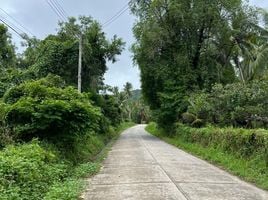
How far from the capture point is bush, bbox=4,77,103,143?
15305 millimetres

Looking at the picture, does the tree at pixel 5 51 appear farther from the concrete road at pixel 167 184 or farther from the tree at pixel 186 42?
the concrete road at pixel 167 184

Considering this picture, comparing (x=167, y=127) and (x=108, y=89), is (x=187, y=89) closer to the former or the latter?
(x=167, y=127)

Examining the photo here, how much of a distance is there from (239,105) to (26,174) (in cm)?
1722

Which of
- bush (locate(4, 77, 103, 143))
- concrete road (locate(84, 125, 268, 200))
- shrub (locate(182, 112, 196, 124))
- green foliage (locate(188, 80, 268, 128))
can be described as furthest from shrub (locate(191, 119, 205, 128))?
bush (locate(4, 77, 103, 143))

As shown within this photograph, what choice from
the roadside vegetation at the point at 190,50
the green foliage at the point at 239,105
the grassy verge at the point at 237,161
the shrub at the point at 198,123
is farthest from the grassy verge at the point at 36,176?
the roadside vegetation at the point at 190,50

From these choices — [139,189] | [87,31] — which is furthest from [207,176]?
[87,31]

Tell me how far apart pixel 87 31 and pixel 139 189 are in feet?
82.5

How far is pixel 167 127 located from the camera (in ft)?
128

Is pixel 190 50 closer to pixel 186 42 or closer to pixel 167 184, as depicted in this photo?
pixel 186 42

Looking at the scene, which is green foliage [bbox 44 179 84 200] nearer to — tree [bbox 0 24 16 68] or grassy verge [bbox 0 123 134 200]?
grassy verge [bbox 0 123 134 200]

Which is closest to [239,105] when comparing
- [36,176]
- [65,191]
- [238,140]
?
[238,140]

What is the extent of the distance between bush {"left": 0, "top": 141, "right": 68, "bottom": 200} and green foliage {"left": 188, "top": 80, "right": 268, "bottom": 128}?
13.8 meters

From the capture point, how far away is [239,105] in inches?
956

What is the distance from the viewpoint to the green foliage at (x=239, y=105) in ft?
76.6
